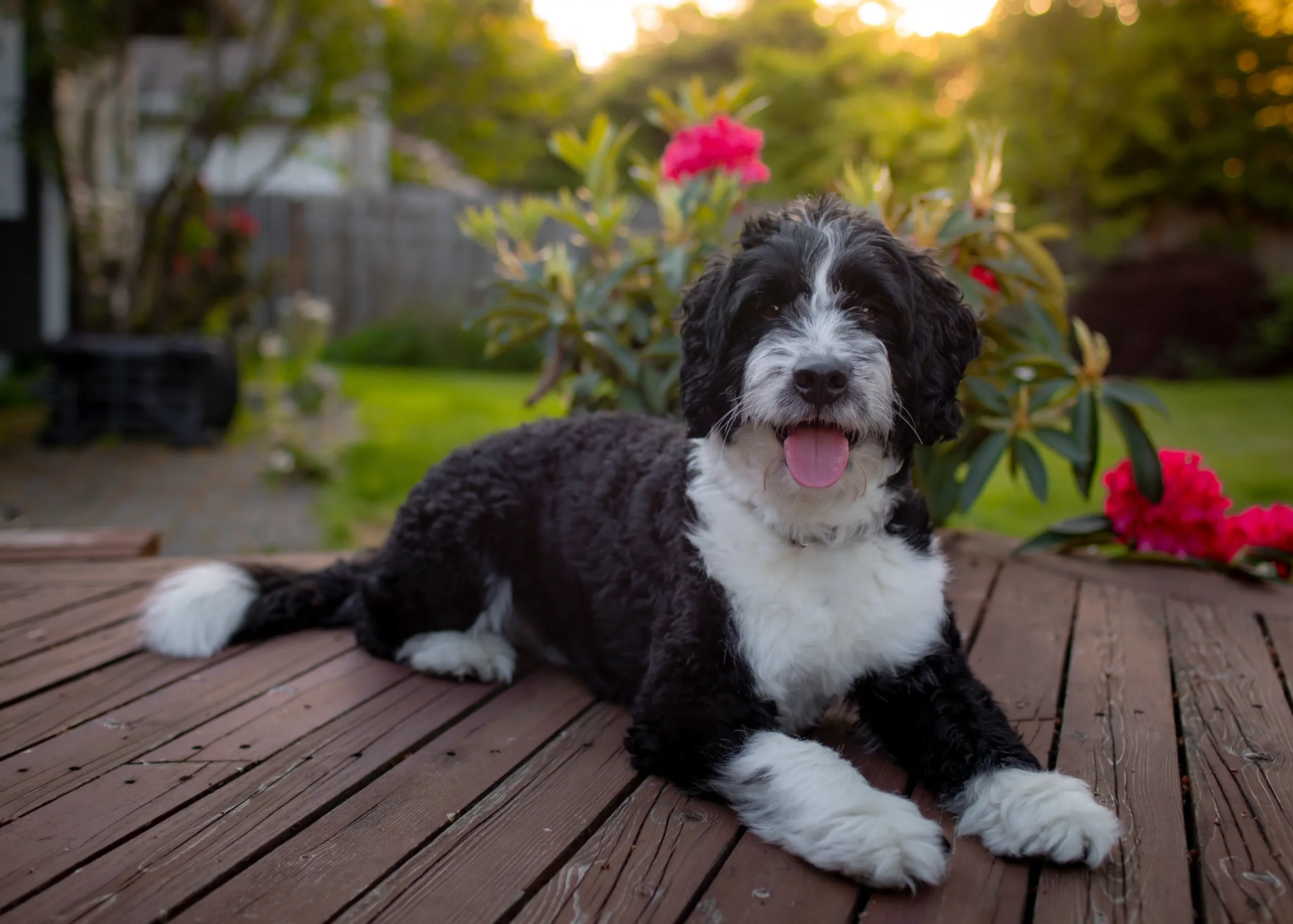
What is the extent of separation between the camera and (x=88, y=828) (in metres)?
2.16

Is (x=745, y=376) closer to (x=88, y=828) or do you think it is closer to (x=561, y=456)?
(x=561, y=456)

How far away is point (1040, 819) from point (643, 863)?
0.75m

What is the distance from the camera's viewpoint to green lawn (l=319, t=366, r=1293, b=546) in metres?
6.56

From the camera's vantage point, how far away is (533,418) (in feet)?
23.9

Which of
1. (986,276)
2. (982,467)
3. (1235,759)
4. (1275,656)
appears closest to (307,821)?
(1235,759)

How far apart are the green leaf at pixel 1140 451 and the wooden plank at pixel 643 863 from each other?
2.38 meters

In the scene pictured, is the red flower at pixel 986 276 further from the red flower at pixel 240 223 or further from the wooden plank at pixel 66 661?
the red flower at pixel 240 223

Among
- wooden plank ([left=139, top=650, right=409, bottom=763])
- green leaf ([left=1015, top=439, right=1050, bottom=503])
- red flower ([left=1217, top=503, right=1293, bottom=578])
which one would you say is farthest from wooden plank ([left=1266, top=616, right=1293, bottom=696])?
wooden plank ([left=139, top=650, right=409, bottom=763])

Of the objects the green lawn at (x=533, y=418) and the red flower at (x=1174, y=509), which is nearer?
A: the red flower at (x=1174, y=509)

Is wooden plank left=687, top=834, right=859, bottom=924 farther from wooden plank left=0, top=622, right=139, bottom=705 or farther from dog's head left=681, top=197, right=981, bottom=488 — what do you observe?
wooden plank left=0, top=622, right=139, bottom=705

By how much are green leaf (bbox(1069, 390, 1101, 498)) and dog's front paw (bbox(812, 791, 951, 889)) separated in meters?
2.17

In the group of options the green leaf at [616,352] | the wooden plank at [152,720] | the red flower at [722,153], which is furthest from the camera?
the red flower at [722,153]

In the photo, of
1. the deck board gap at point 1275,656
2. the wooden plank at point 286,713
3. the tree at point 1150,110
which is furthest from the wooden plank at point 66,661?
the tree at point 1150,110

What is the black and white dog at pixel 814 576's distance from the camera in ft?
6.89
